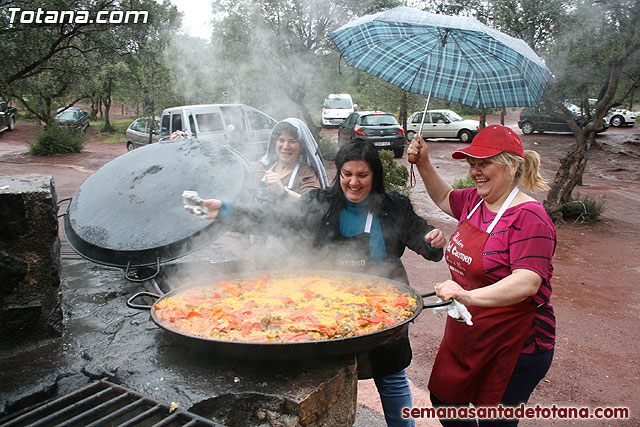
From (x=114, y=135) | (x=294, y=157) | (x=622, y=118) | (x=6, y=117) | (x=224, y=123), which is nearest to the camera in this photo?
(x=294, y=157)

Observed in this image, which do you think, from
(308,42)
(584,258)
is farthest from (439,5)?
(584,258)

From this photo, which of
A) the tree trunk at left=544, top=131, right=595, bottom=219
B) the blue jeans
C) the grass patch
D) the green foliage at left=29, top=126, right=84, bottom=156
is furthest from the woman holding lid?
the grass patch

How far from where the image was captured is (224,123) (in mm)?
12211

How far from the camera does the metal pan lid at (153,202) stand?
274cm

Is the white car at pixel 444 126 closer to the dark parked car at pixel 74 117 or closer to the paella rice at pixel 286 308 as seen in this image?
the dark parked car at pixel 74 117

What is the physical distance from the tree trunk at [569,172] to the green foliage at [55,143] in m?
17.4

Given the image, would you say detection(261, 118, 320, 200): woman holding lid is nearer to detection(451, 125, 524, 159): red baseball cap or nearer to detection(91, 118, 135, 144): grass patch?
detection(451, 125, 524, 159): red baseball cap

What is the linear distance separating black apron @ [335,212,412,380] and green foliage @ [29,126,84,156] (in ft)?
62.2

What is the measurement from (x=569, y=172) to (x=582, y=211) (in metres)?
0.96

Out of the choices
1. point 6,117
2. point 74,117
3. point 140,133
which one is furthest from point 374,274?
point 6,117

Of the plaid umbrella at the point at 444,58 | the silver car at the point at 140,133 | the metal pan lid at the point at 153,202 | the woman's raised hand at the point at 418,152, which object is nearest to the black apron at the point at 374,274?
the woman's raised hand at the point at 418,152

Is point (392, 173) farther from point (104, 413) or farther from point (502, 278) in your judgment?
point (104, 413)

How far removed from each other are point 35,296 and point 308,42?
13.0m

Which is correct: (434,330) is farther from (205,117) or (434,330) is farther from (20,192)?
(205,117)
